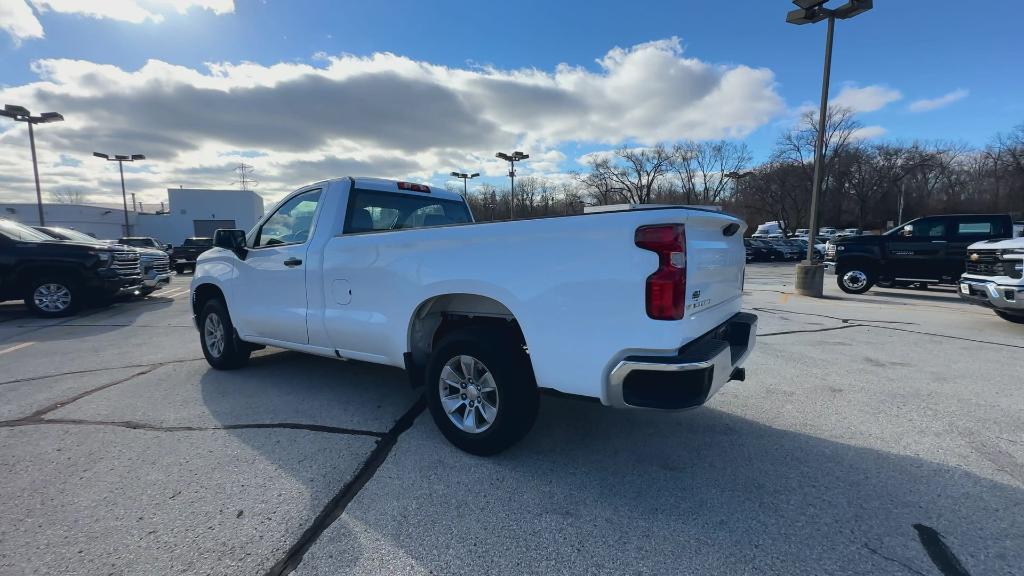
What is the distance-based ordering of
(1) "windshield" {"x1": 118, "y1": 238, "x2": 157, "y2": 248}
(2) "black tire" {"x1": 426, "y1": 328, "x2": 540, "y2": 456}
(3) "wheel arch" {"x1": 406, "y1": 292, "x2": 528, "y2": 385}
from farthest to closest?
(1) "windshield" {"x1": 118, "y1": 238, "x2": 157, "y2": 248} < (3) "wheel arch" {"x1": 406, "y1": 292, "x2": 528, "y2": 385} < (2) "black tire" {"x1": 426, "y1": 328, "x2": 540, "y2": 456}

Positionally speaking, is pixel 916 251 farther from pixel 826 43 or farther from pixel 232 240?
pixel 232 240

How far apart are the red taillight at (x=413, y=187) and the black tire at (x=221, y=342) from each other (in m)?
2.42

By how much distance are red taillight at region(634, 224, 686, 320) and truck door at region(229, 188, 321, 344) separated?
122 inches

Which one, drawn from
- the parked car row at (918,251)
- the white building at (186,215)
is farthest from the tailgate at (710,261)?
the white building at (186,215)

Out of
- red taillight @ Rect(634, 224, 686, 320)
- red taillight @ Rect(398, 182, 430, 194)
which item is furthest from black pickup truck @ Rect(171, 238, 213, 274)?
red taillight @ Rect(634, 224, 686, 320)

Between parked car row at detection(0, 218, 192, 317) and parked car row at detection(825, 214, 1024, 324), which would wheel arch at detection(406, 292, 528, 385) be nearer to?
parked car row at detection(0, 218, 192, 317)

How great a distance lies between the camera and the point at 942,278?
1179 cm

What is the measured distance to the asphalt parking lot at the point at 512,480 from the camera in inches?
87.5

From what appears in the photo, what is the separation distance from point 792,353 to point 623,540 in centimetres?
475

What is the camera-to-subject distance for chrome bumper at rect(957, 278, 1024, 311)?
21.9ft

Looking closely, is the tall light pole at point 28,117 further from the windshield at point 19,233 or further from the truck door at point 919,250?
the truck door at point 919,250

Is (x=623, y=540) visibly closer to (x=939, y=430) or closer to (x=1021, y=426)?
(x=939, y=430)

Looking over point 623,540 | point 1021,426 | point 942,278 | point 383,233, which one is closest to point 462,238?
point 383,233

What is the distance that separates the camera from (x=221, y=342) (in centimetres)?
533
